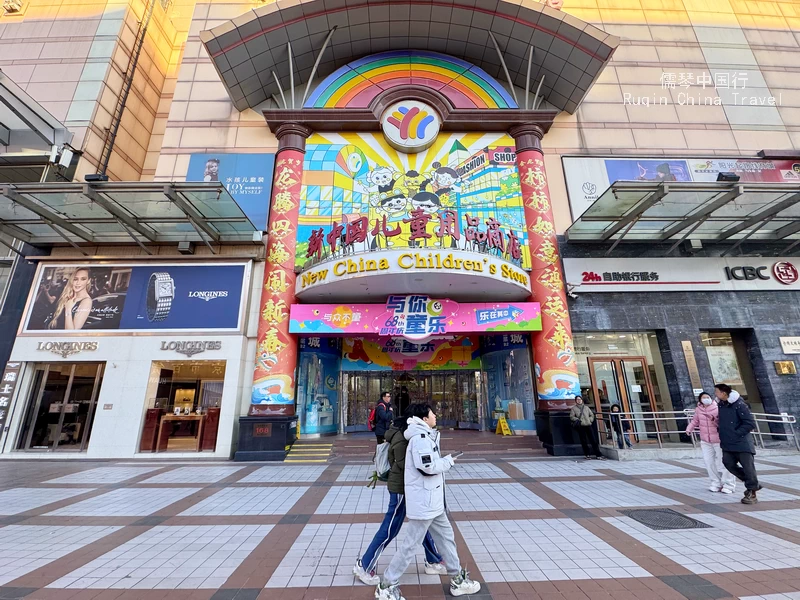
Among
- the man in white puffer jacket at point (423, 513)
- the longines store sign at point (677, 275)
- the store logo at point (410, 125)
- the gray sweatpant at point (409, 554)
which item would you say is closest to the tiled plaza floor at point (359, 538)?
the man in white puffer jacket at point (423, 513)

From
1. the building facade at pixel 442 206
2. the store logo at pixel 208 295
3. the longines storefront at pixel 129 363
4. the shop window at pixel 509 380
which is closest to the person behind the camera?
the longines storefront at pixel 129 363

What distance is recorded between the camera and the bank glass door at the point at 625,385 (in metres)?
12.4

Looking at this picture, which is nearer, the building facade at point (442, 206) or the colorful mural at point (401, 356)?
the building facade at point (442, 206)

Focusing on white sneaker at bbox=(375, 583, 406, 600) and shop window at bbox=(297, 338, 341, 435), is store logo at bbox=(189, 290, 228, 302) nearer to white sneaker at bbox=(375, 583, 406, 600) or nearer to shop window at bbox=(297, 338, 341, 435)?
shop window at bbox=(297, 338, 341, 435)

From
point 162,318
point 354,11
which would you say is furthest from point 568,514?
point 354,11

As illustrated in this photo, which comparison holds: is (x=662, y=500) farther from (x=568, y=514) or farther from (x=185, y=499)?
(x=185, y=499)

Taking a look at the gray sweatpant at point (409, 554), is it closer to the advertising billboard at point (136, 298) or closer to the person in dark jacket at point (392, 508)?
the person in dark jacket at point (392, 508)

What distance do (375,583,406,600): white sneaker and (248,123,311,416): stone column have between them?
337 inches

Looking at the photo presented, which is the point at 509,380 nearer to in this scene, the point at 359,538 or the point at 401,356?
the point at 401,356

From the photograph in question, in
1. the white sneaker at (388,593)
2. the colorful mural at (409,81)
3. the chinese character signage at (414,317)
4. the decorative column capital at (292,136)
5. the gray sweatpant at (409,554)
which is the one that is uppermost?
the colorful mural at (409,81)

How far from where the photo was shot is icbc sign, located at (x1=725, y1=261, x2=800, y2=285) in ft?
42.5

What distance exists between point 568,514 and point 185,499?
22.3 ft

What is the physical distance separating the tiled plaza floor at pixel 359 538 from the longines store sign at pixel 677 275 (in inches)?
251

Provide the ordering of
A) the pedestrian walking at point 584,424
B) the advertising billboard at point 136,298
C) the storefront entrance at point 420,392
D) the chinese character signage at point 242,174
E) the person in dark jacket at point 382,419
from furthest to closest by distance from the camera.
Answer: the storefront entrance at point 420,392
the chinese character signage at point 242,174
the advertising billboard at point 136,298
the pedestrian walking at point 584,424
the person in dark jacket at point 382,419
